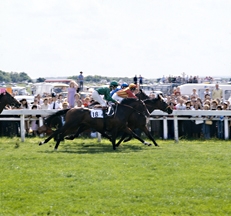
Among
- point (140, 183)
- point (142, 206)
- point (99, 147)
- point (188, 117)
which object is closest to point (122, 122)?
point (99, 147)

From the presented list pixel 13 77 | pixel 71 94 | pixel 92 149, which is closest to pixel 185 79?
pixel 71 94

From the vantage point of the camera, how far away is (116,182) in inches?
402

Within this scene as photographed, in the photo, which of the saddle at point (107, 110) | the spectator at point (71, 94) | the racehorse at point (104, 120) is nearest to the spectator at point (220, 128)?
the racehorse at point (104, 120)

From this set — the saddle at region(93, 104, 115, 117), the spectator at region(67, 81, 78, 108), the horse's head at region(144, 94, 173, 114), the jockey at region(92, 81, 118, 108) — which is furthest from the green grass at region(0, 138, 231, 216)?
the spectator at region(67, 81, 78, 108)

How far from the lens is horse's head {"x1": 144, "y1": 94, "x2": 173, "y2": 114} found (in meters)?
18.4

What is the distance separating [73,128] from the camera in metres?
16.2

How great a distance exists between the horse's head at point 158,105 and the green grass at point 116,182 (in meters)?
3.24

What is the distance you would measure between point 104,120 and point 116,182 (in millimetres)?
6371

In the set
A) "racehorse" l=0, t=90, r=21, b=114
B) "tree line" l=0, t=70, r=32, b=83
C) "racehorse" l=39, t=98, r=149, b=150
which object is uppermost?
"racehorse" l=0, t=90, r=21, b=114

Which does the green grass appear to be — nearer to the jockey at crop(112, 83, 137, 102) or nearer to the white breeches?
the white breeches

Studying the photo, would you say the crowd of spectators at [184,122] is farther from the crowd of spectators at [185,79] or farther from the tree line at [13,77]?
the tree line at [13,77]

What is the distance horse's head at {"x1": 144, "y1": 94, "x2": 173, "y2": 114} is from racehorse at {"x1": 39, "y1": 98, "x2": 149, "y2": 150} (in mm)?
1196

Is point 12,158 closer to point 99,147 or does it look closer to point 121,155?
point 121,155

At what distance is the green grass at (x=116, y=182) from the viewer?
28.0 feet
